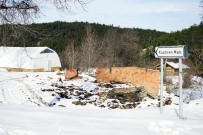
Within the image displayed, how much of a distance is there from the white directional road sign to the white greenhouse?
41406mm

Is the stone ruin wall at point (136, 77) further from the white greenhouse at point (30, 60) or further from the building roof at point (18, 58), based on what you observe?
the building roof at point (18, 58)

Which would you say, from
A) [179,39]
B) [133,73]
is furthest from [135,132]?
[179,39]

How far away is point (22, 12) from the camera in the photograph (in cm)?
901

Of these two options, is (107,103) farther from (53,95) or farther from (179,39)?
(179,39)

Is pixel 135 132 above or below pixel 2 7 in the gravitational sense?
below

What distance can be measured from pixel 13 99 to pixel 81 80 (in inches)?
414

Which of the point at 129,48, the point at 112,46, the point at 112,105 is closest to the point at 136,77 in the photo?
the point at 112,105

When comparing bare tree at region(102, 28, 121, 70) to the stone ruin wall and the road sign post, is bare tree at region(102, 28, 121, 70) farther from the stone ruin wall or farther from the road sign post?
the road sign post

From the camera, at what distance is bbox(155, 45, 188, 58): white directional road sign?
29.3 ft

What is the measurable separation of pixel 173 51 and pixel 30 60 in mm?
43439

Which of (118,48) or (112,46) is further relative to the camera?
(118,48)

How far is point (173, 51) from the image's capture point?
9148 mm

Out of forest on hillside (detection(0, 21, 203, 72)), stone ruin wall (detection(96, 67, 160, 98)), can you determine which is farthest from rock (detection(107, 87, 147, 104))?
forest on hillside (detection(0, 21, 203, 72))

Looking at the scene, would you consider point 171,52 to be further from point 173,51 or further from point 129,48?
point 129,48
